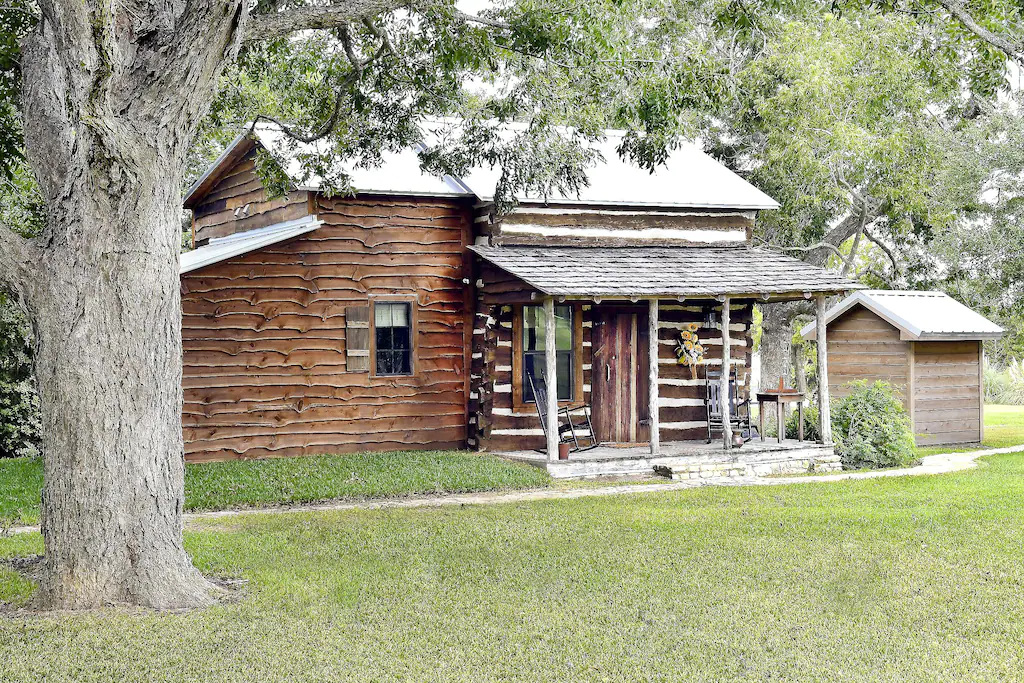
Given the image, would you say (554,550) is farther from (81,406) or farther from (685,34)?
(685,34)

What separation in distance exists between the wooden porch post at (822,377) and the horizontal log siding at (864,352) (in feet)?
10.0

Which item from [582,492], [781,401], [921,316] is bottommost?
[582,492]

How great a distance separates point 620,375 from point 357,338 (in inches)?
164

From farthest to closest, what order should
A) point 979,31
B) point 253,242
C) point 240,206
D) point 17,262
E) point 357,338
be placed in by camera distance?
point 240,206 < point 357,338 < point 253,242 < point 979,31 < point 17,262

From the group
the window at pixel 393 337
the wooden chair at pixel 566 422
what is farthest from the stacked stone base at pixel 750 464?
the window at pixel 393 337

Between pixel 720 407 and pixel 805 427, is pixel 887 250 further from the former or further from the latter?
pixel 720 407

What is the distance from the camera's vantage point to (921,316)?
18.6 metres

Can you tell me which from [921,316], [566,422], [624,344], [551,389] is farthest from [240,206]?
[921,316]

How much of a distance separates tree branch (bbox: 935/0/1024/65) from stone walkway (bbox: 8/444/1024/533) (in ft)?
19.8

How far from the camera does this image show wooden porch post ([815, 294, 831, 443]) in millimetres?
15703

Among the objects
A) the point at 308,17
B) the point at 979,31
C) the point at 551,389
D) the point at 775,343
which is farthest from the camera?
the point at 775,343

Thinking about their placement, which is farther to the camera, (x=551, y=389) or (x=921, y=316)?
(x=921, y=316)

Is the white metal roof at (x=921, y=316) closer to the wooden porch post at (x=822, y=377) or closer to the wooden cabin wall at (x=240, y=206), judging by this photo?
the wooden porch post at (x=822, y=377)

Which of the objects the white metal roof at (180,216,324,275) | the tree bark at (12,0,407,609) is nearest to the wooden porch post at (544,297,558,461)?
the white metal roof at (180,216,324,275)
